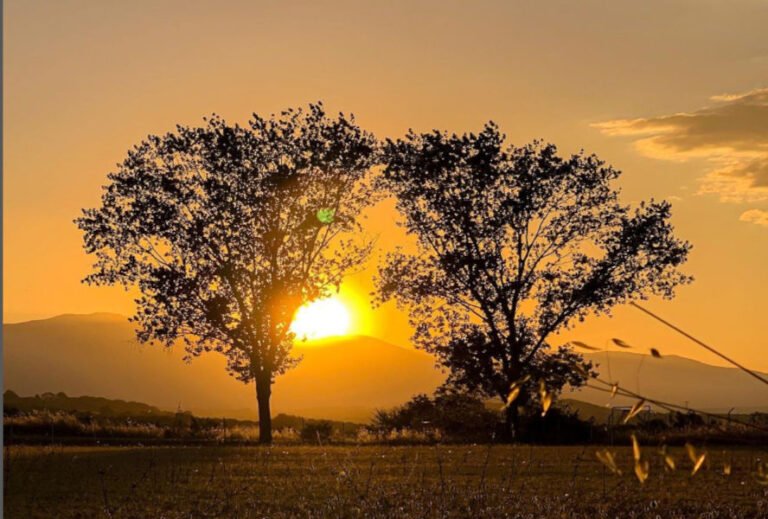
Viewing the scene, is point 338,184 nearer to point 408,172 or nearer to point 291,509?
point 408,172

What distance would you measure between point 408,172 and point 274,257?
4849 mm

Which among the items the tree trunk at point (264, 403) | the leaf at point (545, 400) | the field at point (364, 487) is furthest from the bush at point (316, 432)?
the leaf at point (545, 400)

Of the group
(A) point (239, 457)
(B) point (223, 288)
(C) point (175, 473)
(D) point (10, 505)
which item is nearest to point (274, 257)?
(B) point (223, 288)

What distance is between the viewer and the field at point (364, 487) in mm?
14867

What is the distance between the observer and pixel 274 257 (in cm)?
3553

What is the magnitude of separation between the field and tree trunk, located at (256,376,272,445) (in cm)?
898

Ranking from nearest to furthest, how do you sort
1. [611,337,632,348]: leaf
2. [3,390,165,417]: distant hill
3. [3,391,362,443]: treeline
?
[611,337,632,348]: leaf, [3,391,362,443]: treeline, [3,390,165,417]: distant hill

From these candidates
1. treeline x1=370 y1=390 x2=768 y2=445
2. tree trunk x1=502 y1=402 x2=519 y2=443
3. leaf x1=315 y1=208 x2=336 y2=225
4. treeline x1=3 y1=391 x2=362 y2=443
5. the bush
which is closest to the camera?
treeline x1=370 y1=390 x2=768 y2=445

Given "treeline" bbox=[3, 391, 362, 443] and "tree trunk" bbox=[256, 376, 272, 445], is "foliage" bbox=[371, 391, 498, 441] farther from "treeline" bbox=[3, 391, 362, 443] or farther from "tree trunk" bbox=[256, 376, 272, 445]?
"tree trunk" bbox=[256, 376, 272, 445]

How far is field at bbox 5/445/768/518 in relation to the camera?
14867 mm

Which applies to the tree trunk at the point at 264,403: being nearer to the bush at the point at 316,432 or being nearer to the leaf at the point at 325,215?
the bush at the point at 316,432

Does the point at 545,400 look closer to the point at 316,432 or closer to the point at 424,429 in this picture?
the point at 424,429

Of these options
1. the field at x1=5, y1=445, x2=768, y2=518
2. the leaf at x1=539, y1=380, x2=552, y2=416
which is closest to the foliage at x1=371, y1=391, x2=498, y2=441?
the field at x1=5, y1=445, x2=768, y2=518

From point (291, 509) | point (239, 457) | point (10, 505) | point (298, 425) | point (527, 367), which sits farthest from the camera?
point (298, 425)
